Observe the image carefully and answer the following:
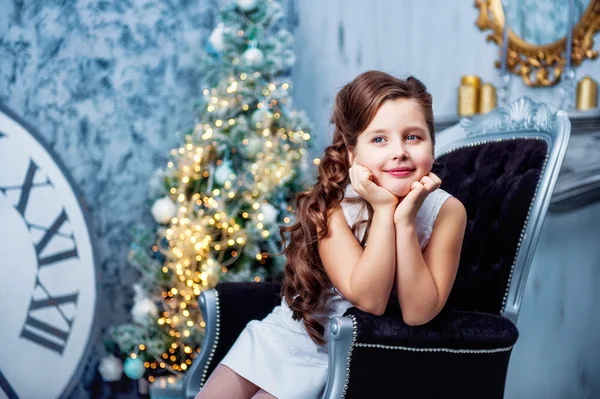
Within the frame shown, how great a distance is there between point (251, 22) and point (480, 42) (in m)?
1.27

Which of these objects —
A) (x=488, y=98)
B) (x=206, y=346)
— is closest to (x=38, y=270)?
(x=206, y=346)

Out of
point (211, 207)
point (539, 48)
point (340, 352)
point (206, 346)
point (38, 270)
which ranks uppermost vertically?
point (539, 48)

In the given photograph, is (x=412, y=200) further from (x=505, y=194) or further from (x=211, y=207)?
(x=211, y=207)

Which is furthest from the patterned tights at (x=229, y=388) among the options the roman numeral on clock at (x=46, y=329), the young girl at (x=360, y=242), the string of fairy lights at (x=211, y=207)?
the roman numeral on clock at (x=46, y=329)

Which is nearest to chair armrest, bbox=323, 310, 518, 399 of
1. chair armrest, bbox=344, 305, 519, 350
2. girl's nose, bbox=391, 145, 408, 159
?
chair armrest, bbox=344, 305, 519, 350

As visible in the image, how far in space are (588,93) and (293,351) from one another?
207 cm

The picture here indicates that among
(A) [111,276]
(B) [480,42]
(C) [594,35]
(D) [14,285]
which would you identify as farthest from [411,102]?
(A) [111,276]

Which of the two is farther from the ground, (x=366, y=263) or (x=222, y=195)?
(x=366, y=263)

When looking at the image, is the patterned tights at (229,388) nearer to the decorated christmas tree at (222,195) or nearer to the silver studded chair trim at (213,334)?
the silver studded chair trim at (213,334)

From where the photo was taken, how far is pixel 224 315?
7.49ft

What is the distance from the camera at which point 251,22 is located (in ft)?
12.2

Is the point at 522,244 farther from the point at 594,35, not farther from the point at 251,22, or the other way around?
the point at 251,22

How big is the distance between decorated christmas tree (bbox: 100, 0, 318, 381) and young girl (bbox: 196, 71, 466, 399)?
5.08 feet

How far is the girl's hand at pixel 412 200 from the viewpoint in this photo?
1.65 metres
